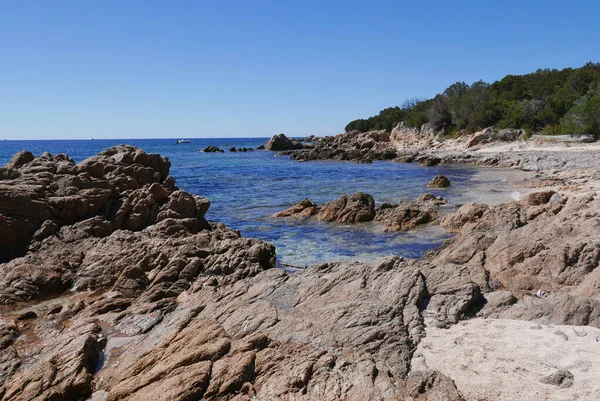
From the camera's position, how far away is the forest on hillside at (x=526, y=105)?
5382 cm

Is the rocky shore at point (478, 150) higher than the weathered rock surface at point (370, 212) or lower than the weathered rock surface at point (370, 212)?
higher

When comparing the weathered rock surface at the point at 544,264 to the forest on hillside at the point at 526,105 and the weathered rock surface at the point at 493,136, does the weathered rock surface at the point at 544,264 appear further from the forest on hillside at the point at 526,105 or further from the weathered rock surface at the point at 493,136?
the weathered rock surface at the point at 493,136

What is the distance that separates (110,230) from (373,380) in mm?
11929

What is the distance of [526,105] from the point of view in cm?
6303

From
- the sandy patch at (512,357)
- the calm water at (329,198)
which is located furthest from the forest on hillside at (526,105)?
the sandy patch at (512,357)

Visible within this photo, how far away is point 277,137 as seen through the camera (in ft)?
383

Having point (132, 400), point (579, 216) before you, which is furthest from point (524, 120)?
point (132, 400)

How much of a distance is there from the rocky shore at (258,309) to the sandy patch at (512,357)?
Answer: 0.03 metres

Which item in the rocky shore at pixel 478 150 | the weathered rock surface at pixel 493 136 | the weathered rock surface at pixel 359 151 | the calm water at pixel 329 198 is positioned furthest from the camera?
the weathered rock surface at pixel 359 151

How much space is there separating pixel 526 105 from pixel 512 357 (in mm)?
64356

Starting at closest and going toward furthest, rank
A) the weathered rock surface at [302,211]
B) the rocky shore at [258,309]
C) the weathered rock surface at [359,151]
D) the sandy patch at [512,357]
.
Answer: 1. the sandy patch at [512,357]
2. the rocky shore at [258,309]
3. the weathered rock surface at [302,211]
4. the weathered rock surface at [359,151]

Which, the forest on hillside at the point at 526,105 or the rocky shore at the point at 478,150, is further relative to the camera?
the forest on hillside at the point at 526,105

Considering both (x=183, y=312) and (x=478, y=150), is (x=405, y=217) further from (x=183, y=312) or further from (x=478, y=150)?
(x=478, y=150)

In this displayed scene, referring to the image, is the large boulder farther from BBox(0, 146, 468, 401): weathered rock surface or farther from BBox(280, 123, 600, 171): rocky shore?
BBox(280, 123, 600, 171): rocky shore
